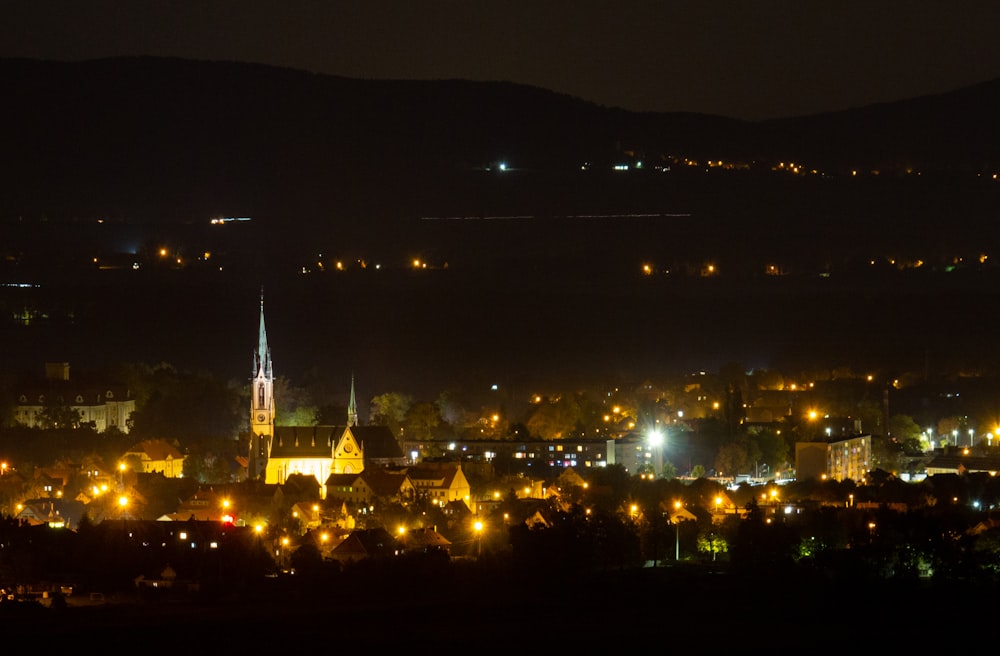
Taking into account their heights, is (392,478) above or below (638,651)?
above

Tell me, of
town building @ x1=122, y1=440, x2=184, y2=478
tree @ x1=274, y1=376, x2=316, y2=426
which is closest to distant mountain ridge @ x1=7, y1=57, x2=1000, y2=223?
tree @ x1=274, y1=376, x2=316, y2=426

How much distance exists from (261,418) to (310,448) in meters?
1.00

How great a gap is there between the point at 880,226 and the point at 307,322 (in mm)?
25284

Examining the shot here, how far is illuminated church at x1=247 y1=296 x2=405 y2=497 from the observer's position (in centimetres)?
2611

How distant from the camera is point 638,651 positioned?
1403 cm

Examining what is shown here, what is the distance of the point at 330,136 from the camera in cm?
6806

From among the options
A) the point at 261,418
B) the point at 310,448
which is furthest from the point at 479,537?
the point at 261,418

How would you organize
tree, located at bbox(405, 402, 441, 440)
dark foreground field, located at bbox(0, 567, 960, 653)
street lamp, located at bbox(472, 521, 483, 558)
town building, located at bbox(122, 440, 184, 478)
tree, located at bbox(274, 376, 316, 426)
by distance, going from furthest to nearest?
1. tree, located at bbox(405, 402, 441, 440)
2. tree, located at bbox(274, 376, 316, 426)
3. town building, located at bbox(122, 440, 184, 478)
4. street lamp, located at bbox(472, 521, 483, 558)
5. dark foreground field, located at bbox(0, 567, 960, 653)

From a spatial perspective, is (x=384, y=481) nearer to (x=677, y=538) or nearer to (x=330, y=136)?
(x=677, y=538)

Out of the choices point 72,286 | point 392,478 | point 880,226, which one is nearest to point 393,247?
point 72,286

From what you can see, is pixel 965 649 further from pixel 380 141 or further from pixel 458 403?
pixel 380 141

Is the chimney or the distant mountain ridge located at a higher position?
the distant mountain ridge

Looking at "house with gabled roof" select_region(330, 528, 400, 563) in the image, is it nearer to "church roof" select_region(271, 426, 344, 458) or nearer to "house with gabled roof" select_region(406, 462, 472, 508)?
"house with gabled roof" select_region(406, 462, 472, 508)

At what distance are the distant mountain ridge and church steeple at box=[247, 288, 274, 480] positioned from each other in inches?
1019
